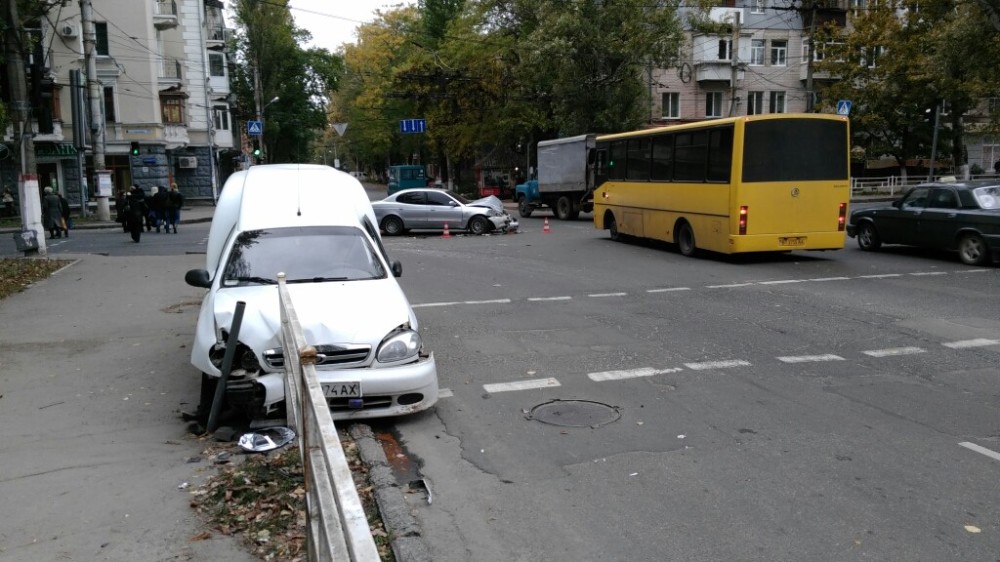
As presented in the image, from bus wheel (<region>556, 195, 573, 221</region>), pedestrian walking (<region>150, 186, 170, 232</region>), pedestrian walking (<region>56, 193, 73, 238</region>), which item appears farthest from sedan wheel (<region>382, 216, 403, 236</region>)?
pedestrian walking (<region>56, 193, 73, 238</region>)

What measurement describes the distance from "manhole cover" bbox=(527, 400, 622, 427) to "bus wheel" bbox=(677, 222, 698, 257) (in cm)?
1166

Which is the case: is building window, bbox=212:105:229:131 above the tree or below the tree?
below

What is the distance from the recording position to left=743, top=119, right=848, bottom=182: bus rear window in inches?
642

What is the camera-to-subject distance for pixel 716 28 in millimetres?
39875

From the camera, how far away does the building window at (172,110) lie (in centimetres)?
4516

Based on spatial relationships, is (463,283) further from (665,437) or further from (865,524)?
(865,524)

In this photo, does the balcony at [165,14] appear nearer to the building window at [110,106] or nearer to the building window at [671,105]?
the building window at [110,106]

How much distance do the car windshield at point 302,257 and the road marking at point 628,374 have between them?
2385 millimetres

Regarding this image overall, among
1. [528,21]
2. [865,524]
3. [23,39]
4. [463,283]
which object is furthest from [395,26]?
[865,524]

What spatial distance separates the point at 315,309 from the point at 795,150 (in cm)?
1257

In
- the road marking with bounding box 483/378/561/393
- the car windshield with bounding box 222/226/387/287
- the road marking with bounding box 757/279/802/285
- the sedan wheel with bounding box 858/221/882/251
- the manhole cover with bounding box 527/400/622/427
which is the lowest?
the manhole cover with bounding box 527/400/622/427

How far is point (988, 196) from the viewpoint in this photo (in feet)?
52.9

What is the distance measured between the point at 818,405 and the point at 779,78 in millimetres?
49510

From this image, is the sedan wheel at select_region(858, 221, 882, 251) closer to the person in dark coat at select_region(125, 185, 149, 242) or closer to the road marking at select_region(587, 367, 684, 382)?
the road marking at select_region(587, 367, 684, 382)
